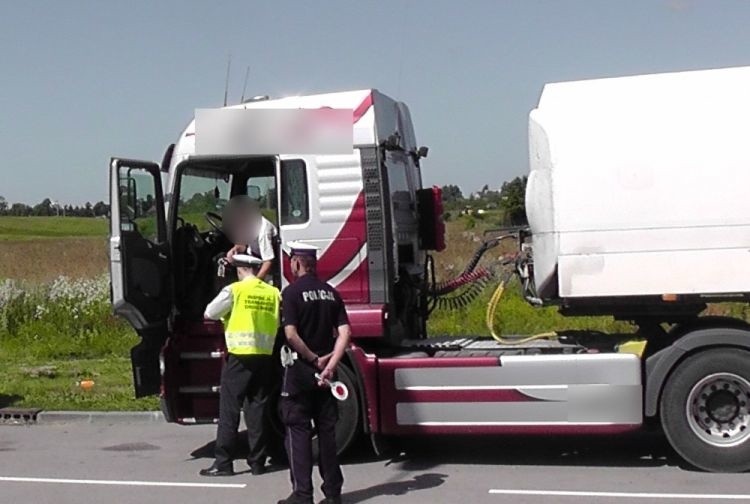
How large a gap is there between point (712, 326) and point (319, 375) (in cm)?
324

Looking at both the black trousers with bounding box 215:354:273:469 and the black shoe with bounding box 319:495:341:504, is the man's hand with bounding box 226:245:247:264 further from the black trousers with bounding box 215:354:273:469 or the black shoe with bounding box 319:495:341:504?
the black shoe with bounding box 319:495:341:504

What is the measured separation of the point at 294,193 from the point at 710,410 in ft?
12.6

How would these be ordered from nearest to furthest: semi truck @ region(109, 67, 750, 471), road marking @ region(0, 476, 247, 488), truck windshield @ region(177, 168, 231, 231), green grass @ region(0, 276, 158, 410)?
semi truck @ region(109, 67, 750, 471) < road marking @ region(0, 476, 247, 488) < truck windshield @ region(177, 168, 231, 231) < green grass @ region(0, 276, 158, 410)

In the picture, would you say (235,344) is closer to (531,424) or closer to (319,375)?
(319,375)

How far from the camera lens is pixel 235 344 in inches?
360

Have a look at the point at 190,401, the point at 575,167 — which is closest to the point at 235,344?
the point at 190,401

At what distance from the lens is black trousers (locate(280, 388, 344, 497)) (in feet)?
26.1

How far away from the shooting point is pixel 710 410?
8758 mm

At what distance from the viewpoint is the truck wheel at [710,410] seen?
28.3 feet

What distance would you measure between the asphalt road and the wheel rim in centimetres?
32

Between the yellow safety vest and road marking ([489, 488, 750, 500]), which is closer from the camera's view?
road marking ([489, 488, 750, 500])

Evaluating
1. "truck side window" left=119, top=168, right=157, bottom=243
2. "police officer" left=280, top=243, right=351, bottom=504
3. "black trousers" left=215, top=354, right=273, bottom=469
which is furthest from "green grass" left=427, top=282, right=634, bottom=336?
"police officer" left=280, top=243, right=351, bottom=504

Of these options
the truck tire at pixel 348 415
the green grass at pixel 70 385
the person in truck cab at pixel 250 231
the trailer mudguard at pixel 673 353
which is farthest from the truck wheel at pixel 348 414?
the green grass at pixel 70 385

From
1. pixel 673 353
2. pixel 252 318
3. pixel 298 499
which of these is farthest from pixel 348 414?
pixel 673 353
